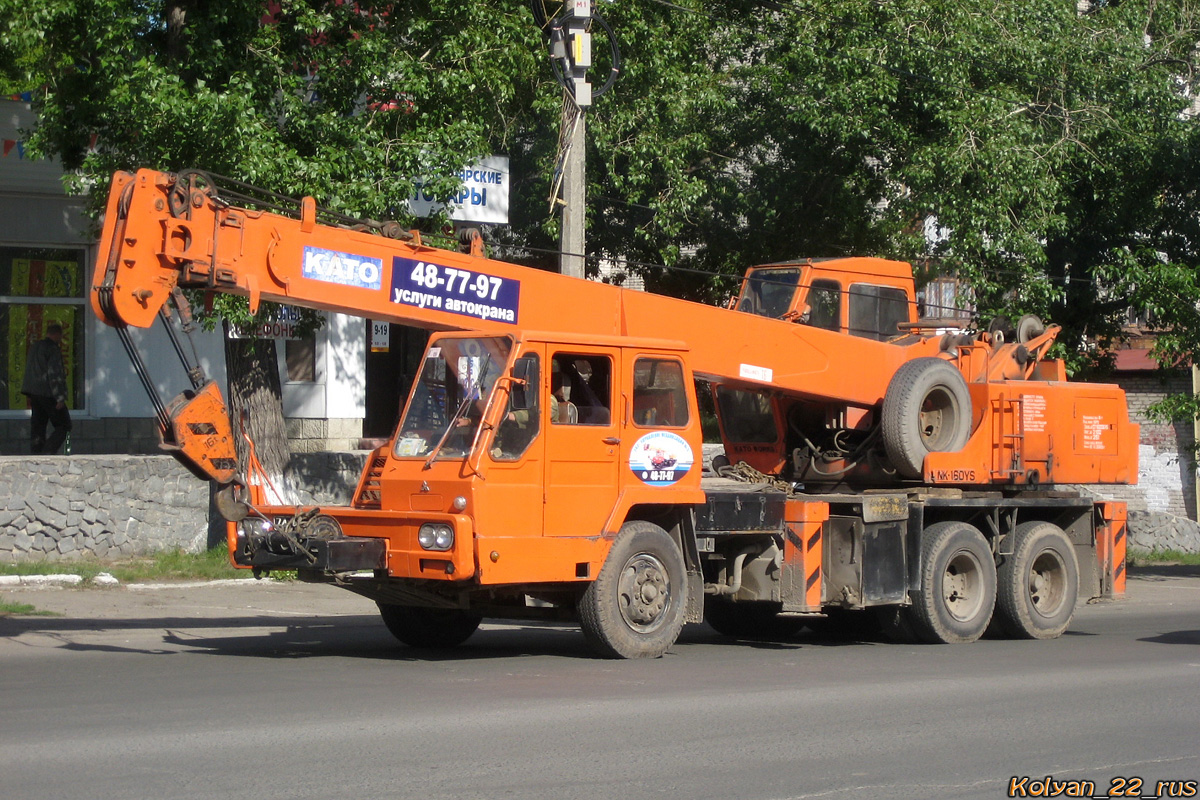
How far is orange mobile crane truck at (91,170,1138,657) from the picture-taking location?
9.52 meters

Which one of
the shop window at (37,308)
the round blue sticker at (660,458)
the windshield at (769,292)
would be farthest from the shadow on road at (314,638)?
the shop window at (37,308)

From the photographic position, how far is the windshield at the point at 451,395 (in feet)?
32.8

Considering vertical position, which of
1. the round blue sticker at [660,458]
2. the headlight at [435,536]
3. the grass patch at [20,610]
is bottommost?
the grass patch at [20,610]

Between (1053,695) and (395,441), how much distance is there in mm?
5214

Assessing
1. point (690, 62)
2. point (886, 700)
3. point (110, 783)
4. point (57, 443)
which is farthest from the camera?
point (690, 62)

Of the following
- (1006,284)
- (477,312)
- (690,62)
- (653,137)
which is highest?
(690,62)

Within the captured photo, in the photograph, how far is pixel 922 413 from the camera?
1313 cm

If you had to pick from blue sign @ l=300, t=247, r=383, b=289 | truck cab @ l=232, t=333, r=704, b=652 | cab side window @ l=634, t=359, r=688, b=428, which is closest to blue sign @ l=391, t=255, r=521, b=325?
blue sign @ l=300, t=247, r=383, b=289

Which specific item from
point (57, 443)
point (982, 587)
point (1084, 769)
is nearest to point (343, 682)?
point (1084, 769)

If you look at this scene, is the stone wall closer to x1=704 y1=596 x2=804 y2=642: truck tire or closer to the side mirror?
x1=704 y1=596 x2=804 y2=642: truck tire

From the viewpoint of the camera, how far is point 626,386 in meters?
10.5

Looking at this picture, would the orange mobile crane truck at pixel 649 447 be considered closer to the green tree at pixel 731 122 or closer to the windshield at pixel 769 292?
the windshield at pixel 769 292

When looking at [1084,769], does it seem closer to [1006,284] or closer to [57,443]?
[1006,284]

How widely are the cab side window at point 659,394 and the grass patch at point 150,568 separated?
709 cm
